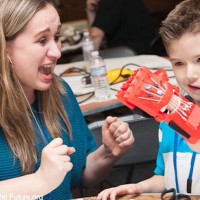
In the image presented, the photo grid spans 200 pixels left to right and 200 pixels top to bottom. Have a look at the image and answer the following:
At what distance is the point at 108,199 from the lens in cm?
117

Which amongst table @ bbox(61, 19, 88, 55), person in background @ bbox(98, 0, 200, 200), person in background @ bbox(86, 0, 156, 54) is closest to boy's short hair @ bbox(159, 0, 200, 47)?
person in background @ bbox(98, 0, 200, 200)

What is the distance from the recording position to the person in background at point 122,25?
380cm

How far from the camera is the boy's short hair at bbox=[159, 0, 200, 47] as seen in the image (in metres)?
1.09

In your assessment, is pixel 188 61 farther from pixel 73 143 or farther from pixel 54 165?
pixel 73 143

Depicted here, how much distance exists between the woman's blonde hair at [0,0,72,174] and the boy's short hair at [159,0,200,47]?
460 millimetres

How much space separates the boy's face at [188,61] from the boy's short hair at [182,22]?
0.02m

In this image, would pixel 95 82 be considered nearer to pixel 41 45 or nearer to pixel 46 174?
pixel 41 45

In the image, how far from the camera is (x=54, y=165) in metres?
1.07

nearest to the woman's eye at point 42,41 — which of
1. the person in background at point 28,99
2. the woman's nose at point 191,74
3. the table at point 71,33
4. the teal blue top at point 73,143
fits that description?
the person in background at point 28,99

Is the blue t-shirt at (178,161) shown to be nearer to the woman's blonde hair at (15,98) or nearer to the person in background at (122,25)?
the woman's blonde hair at (15,98)

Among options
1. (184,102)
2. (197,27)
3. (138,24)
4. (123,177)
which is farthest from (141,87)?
(138,24)

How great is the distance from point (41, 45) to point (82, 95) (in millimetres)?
1048

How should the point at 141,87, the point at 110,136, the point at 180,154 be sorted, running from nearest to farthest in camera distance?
the point at 141,87 < the point at 180,154 < the point at 110,136

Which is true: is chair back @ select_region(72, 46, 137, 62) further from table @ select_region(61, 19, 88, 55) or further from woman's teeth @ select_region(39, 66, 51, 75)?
woman's teeth @ select_region(39, 66, 51, 75)
